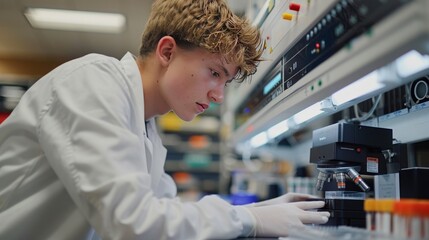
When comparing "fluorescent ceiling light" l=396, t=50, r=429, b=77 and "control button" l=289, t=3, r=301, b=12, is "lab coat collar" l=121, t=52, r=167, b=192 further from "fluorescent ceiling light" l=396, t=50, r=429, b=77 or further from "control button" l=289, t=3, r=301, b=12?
"fluorescent ceiling light" l=396, t=50, r=429, b=77

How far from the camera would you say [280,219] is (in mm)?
1065

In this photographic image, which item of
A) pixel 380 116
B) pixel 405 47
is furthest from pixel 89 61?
pixel 380 116

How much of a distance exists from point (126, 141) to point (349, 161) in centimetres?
67

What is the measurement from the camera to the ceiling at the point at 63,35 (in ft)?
12.5

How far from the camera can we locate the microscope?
3.65 ft

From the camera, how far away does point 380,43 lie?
826 millimetres

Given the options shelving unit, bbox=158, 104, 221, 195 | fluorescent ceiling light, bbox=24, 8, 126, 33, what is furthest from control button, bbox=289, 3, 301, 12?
shelving unit, bbox=158, 104, 221, 195

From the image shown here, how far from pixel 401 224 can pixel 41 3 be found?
3925 millimetres

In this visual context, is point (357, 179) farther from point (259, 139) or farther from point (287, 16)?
point (259, 139)

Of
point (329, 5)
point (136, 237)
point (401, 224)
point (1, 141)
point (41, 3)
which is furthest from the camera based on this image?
point (41, 3)

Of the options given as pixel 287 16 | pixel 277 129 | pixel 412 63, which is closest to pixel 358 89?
pixel 412 63

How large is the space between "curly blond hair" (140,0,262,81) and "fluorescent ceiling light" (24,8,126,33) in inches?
115

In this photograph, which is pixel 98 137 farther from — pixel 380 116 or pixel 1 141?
pixel 380 116

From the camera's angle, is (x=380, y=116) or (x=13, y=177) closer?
(x=13, y=177)
